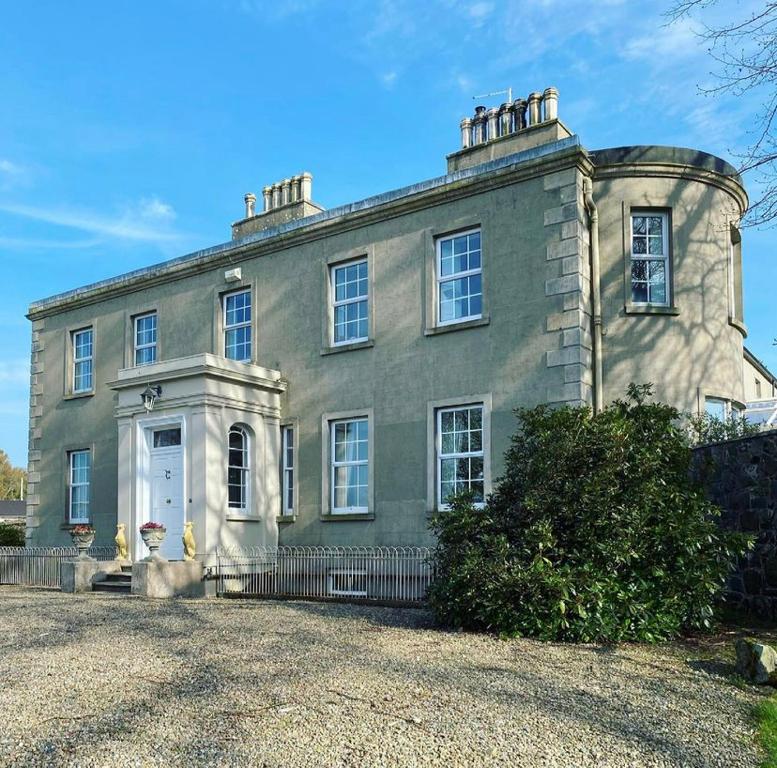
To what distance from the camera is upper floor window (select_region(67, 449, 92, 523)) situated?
20.6m

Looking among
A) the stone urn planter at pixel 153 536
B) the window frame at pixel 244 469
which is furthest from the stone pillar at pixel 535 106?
the stone urn planter at pixel 153 536

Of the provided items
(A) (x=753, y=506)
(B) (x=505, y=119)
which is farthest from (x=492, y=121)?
(A) (x=753, y=506)

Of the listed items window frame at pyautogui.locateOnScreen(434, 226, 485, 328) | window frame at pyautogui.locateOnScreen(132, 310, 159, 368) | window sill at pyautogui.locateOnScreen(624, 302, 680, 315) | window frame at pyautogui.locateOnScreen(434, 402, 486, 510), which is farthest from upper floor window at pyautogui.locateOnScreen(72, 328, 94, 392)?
window sill at pyautogui.locateOnScreen(624, 302, 680, 315)

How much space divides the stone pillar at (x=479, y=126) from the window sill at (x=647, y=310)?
485cm

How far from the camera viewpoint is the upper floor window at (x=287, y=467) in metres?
17.2

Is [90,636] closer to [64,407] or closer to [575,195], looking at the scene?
[575,195]

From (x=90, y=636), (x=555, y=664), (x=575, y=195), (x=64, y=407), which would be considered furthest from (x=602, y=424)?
(x=64, y=407)

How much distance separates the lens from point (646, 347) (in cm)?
1430

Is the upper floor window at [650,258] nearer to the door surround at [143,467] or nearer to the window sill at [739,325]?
the window sill at [739,325]

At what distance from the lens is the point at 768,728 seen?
5.63 meters

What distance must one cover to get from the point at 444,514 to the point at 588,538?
1756mm

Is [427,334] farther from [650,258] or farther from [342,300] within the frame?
[650,258]

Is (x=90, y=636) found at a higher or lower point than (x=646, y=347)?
lower

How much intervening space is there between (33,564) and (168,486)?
3.52 m
